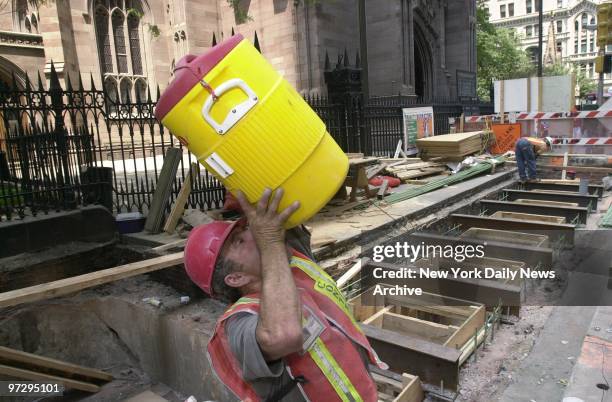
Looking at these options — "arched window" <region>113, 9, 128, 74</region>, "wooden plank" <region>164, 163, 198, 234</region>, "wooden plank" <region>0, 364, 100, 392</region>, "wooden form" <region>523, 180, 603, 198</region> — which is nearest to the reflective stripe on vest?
"wooden plank" <region>0, 364, 100, 392</region>

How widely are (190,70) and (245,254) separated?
2.41 feet

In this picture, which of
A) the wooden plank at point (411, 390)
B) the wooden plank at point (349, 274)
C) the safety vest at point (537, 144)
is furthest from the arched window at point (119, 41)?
the wooden plank at point (411, 390)

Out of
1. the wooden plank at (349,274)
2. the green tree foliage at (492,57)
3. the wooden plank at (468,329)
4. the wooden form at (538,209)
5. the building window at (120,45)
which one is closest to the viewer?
the wooden plank at (468,329)

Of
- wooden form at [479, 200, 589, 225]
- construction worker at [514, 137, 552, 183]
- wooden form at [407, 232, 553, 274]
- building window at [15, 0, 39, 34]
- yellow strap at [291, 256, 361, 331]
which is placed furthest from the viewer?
building window at [15, 0, 39, 34]

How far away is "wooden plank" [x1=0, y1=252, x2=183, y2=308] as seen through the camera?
11.6ft

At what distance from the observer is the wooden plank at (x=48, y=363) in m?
3.97

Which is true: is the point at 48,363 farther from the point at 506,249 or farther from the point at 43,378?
the point at 506,249

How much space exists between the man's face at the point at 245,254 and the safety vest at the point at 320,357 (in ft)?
0.34

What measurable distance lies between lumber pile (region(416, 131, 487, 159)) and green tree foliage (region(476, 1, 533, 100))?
1145 inches

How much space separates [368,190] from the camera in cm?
812

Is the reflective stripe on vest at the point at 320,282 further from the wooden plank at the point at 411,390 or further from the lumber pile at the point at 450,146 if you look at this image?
the lumber pile at the point at 450,146

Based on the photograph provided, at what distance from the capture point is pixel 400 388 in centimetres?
340

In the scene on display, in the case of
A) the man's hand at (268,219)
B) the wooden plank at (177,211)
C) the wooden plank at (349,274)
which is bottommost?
the wooden plank at (349,274)

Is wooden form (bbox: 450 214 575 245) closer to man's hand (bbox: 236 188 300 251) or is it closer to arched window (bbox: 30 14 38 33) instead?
man's hand (bbox: 236 188 300 251)
